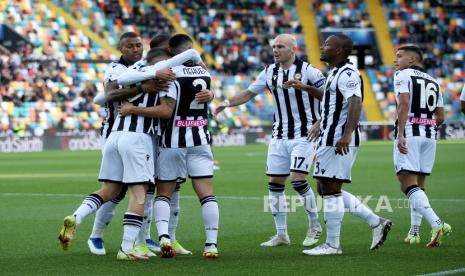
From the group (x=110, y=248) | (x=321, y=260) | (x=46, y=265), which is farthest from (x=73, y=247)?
(x=321, y=260)

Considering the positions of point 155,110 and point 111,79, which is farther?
point 111,79

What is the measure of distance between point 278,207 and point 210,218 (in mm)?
1731

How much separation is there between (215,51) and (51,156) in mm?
17688

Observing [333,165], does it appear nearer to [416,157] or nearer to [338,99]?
[338,99]

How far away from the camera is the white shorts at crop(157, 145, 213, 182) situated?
32.4 ft

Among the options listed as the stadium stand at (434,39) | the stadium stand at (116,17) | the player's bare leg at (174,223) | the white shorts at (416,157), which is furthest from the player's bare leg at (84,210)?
the stadium stand at (434,39)

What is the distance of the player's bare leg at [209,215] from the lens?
9.64m

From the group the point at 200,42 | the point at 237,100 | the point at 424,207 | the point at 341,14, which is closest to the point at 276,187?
the point at 237,100

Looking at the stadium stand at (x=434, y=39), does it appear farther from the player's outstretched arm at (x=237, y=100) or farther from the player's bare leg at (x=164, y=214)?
the player's bare leg at (x=164, y=214)

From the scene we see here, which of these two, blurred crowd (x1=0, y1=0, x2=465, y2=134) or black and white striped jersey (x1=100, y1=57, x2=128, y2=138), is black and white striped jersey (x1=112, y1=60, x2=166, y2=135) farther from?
blurred crowd (x1=0, y1=0, x2=465, y2=134)

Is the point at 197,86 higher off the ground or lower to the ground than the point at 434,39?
lower

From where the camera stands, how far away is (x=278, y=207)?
11281 millimetres

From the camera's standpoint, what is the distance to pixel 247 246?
10.7m

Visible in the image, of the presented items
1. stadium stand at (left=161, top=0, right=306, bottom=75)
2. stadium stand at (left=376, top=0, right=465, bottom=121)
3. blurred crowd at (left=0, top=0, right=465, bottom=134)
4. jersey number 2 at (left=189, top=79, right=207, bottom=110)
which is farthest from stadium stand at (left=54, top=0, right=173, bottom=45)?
jersey number 2 at (left=189, top=79, right=207, bottom=110)
